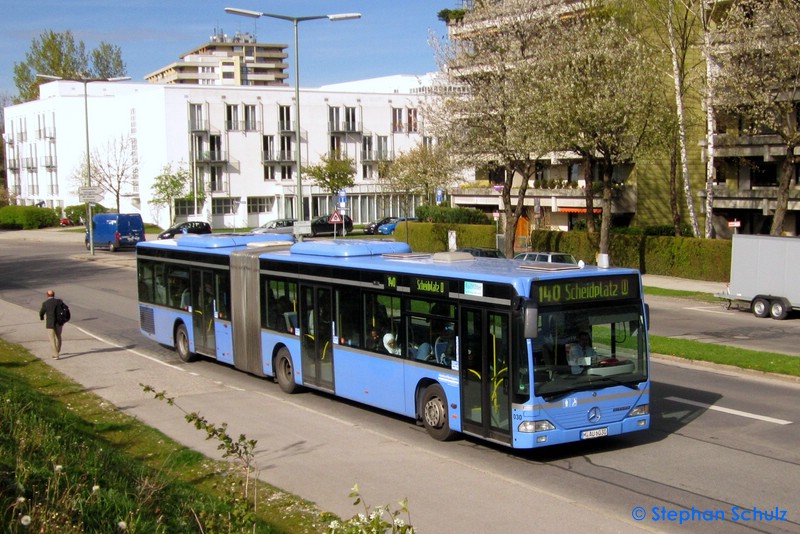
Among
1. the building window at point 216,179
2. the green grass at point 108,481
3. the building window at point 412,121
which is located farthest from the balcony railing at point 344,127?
the green grass at point 108,481

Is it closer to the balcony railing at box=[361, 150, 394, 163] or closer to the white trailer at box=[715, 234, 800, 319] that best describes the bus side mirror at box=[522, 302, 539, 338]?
the white trailer at box=[715, 234, 800, 319]

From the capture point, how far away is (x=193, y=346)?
20125 mm

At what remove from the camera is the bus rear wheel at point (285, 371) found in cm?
1658

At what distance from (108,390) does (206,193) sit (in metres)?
63.2

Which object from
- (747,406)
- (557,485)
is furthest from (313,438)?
(747,406)

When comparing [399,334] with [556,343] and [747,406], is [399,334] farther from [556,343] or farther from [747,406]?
[747,406]

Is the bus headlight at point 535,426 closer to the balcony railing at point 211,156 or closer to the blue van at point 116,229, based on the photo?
the blue van at point 116,229

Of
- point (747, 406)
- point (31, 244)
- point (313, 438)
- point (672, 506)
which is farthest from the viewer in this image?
point (31, 244)

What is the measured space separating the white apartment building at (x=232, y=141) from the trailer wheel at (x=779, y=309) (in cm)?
5190

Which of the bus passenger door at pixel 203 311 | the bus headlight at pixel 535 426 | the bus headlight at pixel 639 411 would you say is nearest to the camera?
the bus headlight at pixel 535 426

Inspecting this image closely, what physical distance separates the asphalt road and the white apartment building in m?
57.8

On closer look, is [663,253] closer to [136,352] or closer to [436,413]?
[136,352]

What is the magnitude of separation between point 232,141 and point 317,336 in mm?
68121

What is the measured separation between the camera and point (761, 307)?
92.7ft
